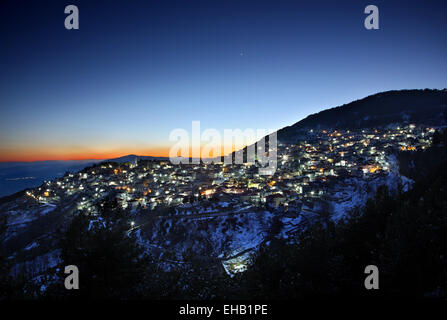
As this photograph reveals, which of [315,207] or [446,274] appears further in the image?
[315,207]

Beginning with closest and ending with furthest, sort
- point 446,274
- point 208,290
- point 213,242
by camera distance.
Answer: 1. point 446,274
2. point 208,290
3. point 213,242

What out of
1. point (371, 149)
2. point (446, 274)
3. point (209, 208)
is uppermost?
point (371, 149)

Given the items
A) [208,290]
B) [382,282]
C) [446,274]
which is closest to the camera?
[446,274]
